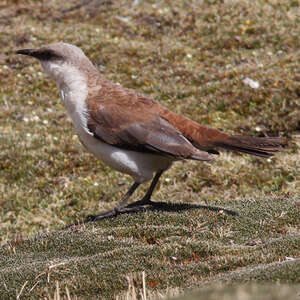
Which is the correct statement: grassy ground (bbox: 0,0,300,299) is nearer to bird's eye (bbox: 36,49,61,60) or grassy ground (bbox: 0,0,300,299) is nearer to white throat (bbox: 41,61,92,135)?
white throat (bbox: 41,61,92,135)

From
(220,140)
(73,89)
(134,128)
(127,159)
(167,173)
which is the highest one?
(73,89)

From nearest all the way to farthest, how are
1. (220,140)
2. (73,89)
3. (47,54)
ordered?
(220,140) → (73,89) → (47,54)

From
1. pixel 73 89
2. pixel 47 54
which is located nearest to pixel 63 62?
pixel 47 54

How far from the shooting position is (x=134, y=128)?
7.77 m

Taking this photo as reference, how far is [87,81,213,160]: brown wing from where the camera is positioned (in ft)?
24.9

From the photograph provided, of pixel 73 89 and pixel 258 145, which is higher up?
pixel 73 89

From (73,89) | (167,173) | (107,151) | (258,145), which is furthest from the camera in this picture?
(167,173)

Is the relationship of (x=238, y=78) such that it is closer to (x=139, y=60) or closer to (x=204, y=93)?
(x=204, y=93)

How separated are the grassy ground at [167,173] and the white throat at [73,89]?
4.98ft

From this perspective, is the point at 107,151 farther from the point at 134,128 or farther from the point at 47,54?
the point at 47,54

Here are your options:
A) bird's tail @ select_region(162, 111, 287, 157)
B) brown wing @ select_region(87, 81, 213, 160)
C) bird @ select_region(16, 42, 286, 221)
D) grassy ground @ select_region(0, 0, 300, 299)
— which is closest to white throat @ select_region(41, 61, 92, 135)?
bird @ select_region(16, 42, 286, 221)

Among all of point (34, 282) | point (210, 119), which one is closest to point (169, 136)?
point (34, 282)

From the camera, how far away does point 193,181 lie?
1157cm

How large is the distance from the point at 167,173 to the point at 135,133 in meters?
4.43
